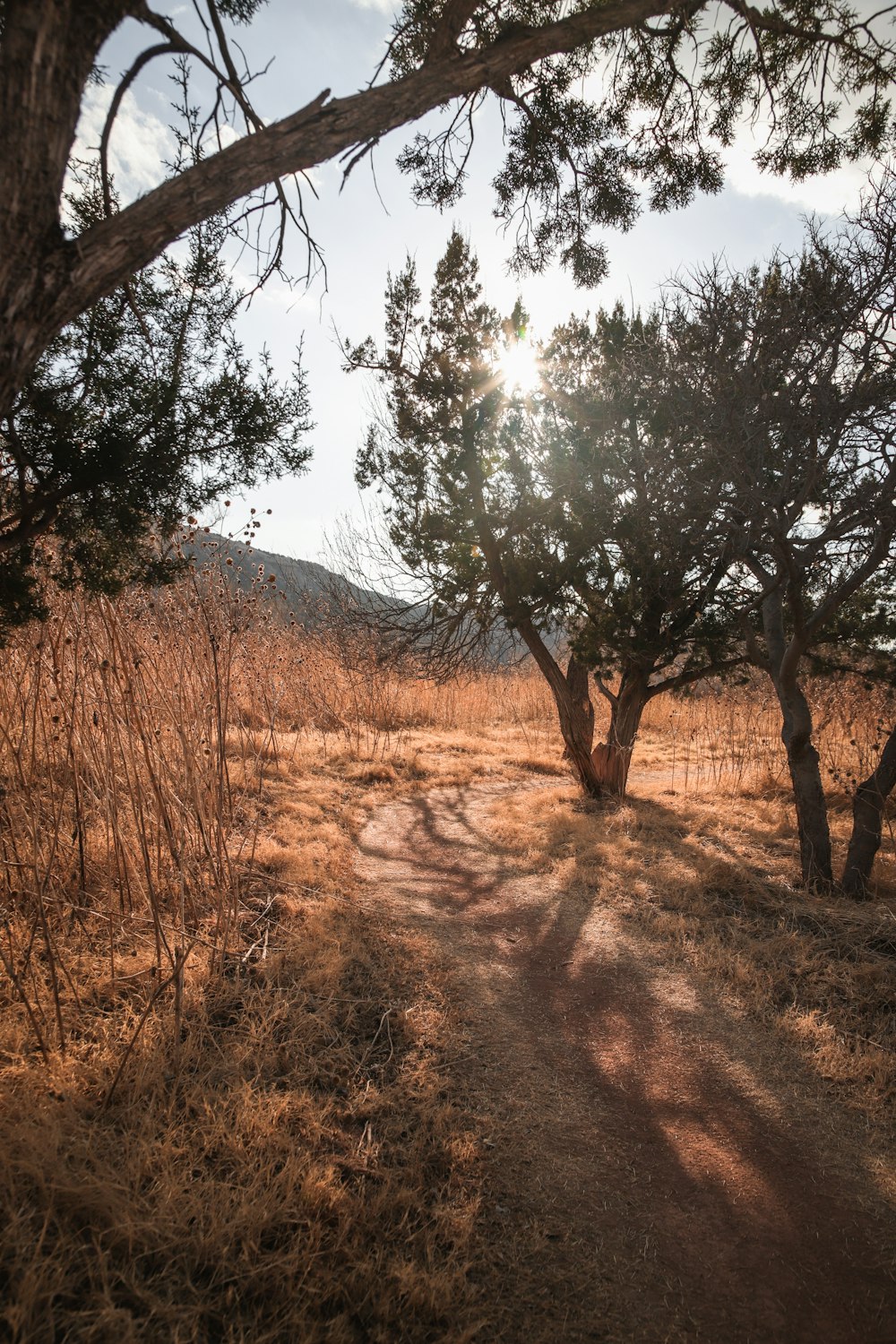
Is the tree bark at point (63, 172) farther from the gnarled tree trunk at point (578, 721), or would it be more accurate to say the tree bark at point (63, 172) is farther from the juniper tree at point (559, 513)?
the gnarled tree trunk at point (578, 721)

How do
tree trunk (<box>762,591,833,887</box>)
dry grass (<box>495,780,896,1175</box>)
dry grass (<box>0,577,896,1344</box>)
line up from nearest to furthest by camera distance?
dry grass (<box>0,577,896,1344</box>) < dry grass (<box>495,780,896,1175</box>) < tree trunk (<box>762,591,833,887</box>)

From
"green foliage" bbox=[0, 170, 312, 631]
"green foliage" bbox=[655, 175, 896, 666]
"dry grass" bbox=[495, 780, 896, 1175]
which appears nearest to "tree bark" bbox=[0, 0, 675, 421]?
"green foliage" bbox=[0, 170, 312, 631]

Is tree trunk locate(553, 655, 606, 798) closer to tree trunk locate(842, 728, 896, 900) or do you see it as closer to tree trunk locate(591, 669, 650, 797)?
tree trunk locate(591, 669, 650, 797)

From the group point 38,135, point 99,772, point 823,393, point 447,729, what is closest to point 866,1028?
point 823,393

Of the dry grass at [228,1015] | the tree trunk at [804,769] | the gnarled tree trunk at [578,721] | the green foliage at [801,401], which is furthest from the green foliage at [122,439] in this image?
the gnarled tree trunk at [578,721]

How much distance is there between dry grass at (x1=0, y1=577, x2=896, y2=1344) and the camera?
1.51 meters

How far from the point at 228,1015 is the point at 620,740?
564 centimetres

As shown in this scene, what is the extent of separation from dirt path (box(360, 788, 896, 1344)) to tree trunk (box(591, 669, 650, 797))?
370 centimetres

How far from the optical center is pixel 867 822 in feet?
13.5

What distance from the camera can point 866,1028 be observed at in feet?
9.21

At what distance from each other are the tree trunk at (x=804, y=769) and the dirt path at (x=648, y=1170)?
1.64 meters

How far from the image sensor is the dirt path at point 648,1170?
1.63 m

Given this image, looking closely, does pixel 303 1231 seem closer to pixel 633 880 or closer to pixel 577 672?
pixel 633 880

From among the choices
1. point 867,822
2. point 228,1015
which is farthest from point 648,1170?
point 867,822
